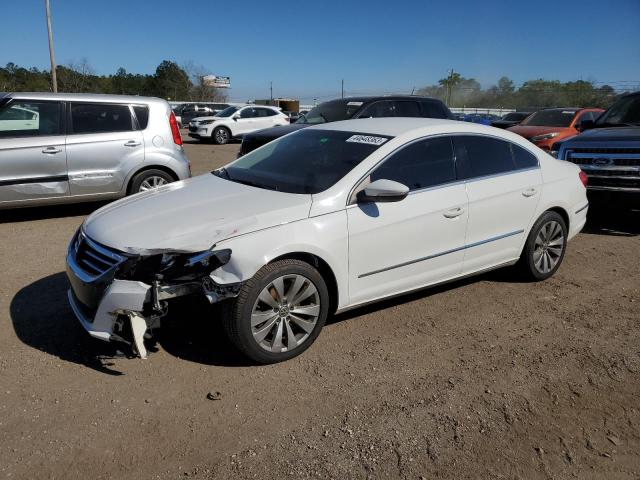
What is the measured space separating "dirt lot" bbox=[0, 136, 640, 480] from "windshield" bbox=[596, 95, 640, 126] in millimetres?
4545

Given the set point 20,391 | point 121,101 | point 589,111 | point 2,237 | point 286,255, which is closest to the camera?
point 20,391

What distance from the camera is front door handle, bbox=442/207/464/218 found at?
163 inches

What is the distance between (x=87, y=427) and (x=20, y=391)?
2.09ft

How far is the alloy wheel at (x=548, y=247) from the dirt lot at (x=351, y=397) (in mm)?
494

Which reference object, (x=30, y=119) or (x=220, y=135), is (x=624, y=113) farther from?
(x=220, y=135)

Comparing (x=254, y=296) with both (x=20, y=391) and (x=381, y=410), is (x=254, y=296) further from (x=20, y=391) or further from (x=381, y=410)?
(x=20, y=391)

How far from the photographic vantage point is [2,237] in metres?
6.32

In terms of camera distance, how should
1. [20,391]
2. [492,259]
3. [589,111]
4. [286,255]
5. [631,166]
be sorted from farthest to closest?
[589,111] < [631,166] < [492,259] < [286,255] < [20,391]

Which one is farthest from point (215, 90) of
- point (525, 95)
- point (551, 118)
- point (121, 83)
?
point (551, 118)

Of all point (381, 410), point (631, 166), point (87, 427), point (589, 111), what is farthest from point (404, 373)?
point (589, 111)

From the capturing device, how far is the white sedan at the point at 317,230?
3.21m

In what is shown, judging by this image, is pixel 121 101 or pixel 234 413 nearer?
pixel 234 413

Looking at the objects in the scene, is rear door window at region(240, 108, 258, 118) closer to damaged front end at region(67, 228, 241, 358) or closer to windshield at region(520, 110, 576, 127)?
windshield at region(520, 110, 576, 127)

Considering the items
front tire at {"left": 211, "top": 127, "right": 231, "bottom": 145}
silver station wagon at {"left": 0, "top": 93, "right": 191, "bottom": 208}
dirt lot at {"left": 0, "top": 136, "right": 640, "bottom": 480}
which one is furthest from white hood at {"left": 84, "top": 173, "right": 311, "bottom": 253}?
→ front tire at {"left": 211, "top": 127, "right": 231, "bottom": 145}
